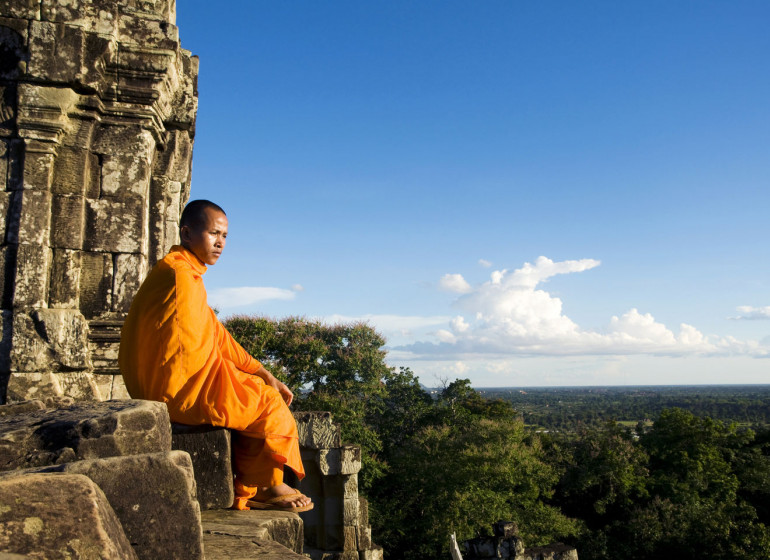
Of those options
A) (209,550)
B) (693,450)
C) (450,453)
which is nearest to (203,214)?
(209,550)

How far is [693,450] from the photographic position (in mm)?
26234

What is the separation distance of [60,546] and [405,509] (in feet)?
66.9

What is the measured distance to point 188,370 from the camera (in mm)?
2906

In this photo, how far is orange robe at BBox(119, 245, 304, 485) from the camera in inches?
113

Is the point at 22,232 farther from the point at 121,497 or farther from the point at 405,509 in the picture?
the point at 405,509

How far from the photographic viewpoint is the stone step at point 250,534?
226 centimetres

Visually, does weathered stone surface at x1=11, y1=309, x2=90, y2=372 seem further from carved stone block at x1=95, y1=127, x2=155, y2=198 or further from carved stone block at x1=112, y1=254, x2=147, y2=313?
carved stone block at x1=95, y1=127, x2=155, y2=198

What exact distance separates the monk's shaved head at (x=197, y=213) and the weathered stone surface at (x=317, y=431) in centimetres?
335

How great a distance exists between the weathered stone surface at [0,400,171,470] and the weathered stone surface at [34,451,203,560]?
22cm

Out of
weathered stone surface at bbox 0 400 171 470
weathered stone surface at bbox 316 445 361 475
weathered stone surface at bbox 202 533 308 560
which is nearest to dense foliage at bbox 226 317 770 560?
weathered stone surface at bbox 316 445 361 475

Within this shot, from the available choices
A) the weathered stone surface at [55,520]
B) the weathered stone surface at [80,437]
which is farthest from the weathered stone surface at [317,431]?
the weathered stone surface at [55,520]

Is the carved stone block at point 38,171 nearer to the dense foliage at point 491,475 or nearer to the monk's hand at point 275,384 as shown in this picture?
the monk's hand at point 275,384

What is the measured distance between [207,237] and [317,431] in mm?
3789

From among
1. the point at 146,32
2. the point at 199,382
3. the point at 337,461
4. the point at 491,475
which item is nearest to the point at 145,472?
the point at 199,382
